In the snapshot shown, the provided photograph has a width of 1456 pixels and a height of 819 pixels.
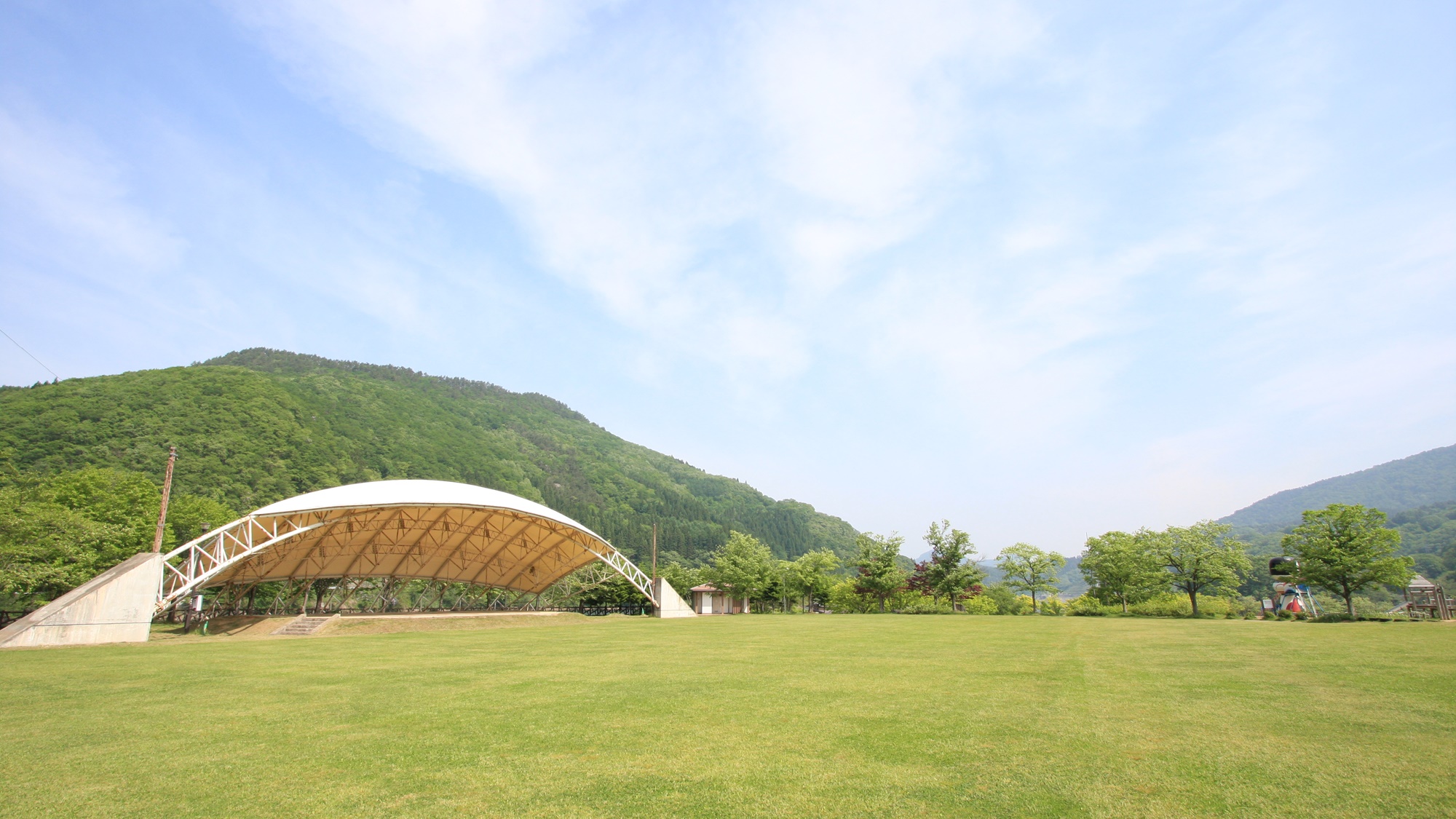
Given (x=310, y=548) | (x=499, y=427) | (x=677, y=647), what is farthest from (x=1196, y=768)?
(x=499, y=427)

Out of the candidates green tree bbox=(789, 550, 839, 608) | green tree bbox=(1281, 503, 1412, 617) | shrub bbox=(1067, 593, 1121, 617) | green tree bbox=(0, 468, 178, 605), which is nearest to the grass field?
green tree bbox=(0, 468, 178, 605)

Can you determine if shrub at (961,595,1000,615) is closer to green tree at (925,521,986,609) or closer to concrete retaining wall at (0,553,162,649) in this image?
green tree at (925,521,986,609)

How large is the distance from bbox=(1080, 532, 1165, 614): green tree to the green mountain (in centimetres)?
7581

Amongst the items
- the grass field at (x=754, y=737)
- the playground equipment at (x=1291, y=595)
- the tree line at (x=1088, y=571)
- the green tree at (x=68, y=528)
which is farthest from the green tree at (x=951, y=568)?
the green tree at (x=68, y=528)

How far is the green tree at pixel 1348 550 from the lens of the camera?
115ft

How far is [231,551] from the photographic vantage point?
141ft

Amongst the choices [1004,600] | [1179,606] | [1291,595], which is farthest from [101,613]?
[1291,595]

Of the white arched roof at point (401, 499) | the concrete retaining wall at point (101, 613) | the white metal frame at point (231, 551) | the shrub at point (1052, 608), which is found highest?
the white arched roof at point (401, 499)

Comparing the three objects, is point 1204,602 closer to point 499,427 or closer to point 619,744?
point 619,744

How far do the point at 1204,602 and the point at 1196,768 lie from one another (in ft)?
163

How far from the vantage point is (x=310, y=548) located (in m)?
45.7

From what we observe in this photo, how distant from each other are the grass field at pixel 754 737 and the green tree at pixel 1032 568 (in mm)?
41791

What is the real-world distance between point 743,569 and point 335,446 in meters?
79.9

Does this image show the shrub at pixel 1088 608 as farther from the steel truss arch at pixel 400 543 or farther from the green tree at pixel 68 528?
the green tree at pixel 68 528
